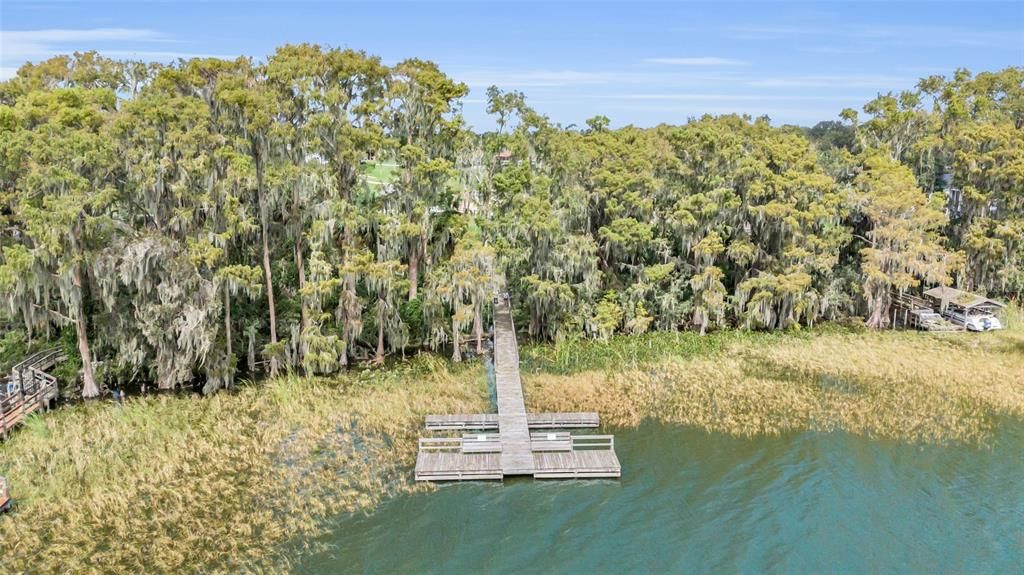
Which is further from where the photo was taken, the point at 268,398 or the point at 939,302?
the point at 939,302

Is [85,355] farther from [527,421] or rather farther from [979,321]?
[979,321]

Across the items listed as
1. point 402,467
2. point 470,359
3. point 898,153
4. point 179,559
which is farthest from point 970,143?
point 179,559

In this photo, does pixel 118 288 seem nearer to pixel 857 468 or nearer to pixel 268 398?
→ pixel 268 398

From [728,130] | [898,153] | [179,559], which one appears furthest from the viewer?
[898,153]

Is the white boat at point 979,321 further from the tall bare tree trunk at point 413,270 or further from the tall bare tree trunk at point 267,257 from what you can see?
the tall bare tree trunk at point 267,257

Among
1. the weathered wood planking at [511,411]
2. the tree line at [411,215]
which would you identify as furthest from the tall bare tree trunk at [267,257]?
the weathered wood planking at [511,411]

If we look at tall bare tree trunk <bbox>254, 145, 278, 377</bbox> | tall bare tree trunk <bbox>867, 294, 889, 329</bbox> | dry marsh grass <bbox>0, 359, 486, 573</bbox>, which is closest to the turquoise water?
dry marsh grass <bbox>0, 359, 486, 573</bbox>
